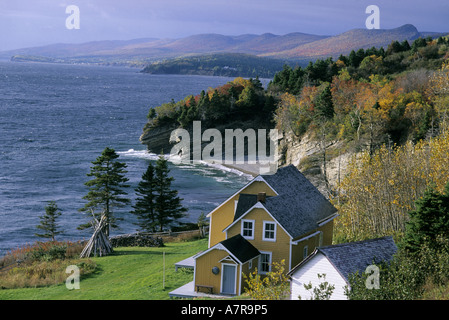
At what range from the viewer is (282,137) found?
90750 millimetres

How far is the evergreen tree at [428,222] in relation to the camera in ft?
80.1

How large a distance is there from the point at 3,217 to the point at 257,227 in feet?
132

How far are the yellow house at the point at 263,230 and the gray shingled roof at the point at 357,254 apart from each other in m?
4.85

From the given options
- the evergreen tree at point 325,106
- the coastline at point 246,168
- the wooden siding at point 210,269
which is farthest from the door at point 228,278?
the coastline at point 246,168

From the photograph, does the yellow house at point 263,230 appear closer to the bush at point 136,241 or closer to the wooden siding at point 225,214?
the wooden siding at point 225,214

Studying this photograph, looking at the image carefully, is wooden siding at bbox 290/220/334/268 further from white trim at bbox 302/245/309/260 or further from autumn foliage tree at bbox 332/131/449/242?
autumn foliage tree at bbox 332/131/449/242

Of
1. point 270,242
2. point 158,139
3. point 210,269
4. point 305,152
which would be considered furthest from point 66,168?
point 210,269

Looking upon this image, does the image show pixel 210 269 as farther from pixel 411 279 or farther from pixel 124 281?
pixel 411 279

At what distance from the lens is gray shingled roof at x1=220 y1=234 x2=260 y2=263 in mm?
28594

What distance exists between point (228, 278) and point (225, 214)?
6394mm

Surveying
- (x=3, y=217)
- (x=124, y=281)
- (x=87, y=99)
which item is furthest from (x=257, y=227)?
(x=87, y=99)

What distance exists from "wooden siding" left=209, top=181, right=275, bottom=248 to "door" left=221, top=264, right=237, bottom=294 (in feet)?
17.1

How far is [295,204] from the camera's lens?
32.3m
